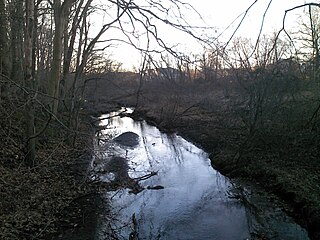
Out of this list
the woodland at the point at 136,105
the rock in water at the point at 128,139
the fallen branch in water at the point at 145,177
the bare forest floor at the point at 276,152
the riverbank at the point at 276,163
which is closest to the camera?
the woodland at the point at 136,105

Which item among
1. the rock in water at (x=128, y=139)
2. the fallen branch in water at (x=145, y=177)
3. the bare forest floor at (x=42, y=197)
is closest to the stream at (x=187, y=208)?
the fallen branch in water at (x=145, y=177)

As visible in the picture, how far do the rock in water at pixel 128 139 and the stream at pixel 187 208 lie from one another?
4230 millimetres

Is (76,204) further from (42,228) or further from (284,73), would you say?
(284,73)

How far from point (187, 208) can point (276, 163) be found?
15.6 feet

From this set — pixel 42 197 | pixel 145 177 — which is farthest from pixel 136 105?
pixel 42 197

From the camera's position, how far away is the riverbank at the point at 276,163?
9.72m

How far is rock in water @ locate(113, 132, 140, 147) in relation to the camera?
68.8 ft

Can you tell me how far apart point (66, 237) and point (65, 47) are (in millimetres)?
15250

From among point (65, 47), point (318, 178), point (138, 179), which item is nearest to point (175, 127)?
point (65, 47)

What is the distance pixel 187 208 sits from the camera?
10383 mm

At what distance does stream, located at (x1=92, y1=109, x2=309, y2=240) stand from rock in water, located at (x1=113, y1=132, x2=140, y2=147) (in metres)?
4.23

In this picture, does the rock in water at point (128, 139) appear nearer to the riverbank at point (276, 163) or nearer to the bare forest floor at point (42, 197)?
the riverbank at point (276, 163)

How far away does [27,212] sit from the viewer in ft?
28.1

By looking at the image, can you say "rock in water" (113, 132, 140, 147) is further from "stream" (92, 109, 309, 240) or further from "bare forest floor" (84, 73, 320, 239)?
"stream" (92, 109, 309, 240)
